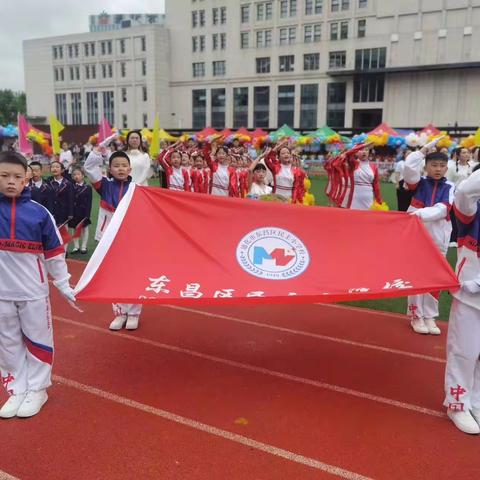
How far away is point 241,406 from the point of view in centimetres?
389

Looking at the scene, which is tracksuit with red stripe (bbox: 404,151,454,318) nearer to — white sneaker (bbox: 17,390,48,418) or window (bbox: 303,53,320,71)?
white sneaker (bbox: 17,390,48,418)

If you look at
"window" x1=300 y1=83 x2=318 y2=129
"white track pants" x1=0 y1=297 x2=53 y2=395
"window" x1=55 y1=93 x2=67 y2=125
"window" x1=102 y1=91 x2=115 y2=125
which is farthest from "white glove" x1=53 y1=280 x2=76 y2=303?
"window" x1=55 y1=93 x2=67 y2=125

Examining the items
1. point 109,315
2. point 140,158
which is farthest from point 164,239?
point 140,158

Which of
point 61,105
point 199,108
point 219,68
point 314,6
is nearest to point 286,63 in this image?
point 314,6

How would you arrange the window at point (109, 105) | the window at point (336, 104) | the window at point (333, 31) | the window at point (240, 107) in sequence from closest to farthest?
the window at point (333, 31)
the window at point (336, 104)
the window at point (240, 107)
the window at point (109, 105)

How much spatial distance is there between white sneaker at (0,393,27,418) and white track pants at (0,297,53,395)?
1.4 inches

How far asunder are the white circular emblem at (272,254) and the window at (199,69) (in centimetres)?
6082

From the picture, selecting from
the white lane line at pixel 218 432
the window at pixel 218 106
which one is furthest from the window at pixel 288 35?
the white lane line at pixel 218 432

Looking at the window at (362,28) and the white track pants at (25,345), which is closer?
the white track pants at (25,345)

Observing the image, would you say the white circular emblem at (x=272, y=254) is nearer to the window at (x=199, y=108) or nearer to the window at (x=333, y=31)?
the window at (x=333, y=31)

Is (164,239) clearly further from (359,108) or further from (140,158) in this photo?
(359,108)

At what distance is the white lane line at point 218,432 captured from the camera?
10.2ft

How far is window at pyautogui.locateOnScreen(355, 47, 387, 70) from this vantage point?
171ft

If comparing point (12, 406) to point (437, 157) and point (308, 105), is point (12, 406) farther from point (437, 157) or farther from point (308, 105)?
point (308, 105)
